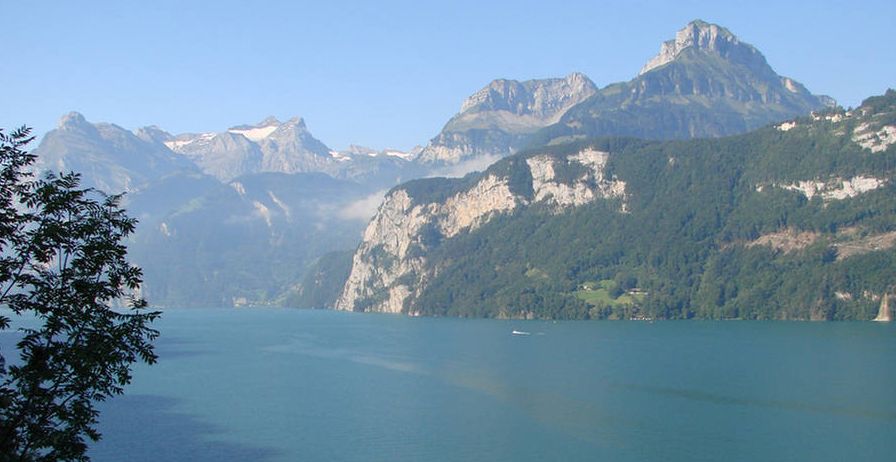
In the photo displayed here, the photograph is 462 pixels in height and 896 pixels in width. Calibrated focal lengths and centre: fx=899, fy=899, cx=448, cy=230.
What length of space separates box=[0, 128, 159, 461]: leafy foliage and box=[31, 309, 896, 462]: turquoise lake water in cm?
4326

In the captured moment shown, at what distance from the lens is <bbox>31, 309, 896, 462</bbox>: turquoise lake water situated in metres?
67.8

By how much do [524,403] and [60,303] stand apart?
69409 mm

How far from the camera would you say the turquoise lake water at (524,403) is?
67.8 meters

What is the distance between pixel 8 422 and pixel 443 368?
323 ft

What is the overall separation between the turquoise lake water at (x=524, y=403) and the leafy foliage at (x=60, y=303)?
142ft

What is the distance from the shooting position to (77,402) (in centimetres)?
2408

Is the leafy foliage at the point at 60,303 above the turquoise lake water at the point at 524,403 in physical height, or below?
above

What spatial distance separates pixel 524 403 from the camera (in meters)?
88.8

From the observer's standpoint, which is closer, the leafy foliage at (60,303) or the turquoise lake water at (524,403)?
the leafy foliage at (60,303)

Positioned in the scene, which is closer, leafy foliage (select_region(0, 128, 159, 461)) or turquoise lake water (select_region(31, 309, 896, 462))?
leafy foliage (select_region(0, 128, 159, 461))

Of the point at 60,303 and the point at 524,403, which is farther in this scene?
the point at 524,403

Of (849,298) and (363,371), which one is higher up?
(849,298)

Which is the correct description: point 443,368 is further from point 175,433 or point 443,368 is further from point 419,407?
point 175,433

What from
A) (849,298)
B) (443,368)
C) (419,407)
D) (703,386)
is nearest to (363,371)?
(443,368)
